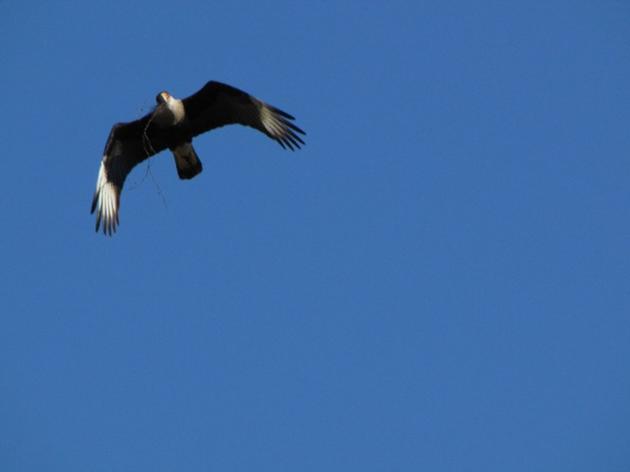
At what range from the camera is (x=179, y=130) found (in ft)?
36.4

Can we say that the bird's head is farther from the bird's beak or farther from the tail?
the tail

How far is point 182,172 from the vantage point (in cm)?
1115

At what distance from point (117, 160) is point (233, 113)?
1.37 metres

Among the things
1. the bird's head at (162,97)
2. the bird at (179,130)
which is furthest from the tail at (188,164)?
the bird's head at (162,97)

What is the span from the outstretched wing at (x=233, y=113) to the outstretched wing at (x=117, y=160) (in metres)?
0.48

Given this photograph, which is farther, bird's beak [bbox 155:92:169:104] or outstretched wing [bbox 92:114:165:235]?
outstretched wing [bbox 92:114:165:235]

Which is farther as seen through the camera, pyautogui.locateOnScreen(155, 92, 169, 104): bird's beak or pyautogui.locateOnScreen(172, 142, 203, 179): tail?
pyautogui.locateOnScreen(172, 142, 203, 179): tail

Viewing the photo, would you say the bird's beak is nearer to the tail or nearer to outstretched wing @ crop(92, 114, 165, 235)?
outstretched wing @ crop(92, 114, 165, 235)

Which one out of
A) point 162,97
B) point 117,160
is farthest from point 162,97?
point 117,160

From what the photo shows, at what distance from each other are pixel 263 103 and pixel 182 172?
3.83ft

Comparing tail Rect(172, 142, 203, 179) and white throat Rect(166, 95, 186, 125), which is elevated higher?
white throat Rect(166, 95, 186, 125)

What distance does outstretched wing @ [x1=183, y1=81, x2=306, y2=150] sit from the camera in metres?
11.1

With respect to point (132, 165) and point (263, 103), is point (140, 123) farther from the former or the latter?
point (263, 103)

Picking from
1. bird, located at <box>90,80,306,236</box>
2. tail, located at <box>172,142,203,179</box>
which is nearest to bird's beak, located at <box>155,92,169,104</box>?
bird, located at <box>90,80,306,236</box>
